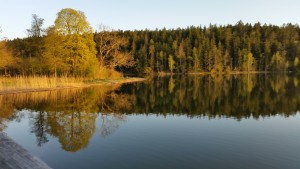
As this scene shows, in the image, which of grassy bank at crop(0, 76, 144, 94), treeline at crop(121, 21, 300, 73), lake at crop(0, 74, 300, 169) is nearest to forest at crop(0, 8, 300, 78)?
treeline at crop(121, 21, 300, 73)

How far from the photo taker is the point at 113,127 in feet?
63.3

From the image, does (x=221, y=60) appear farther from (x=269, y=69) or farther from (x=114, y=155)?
(x=114, y=155)

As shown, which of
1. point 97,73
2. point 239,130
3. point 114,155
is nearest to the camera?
point 114,155

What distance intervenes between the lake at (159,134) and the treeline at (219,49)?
92.0 metres

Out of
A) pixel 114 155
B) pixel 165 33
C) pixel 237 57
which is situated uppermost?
pixel 165 33

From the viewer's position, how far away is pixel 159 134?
17.4m

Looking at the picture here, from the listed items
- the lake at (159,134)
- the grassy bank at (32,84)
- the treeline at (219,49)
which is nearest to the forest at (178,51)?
the treeline at (219,49)

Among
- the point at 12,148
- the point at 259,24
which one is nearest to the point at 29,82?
Answer: the point at 12,148

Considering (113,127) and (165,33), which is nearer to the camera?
(113,127)

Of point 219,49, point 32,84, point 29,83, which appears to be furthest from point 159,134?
point 219,49

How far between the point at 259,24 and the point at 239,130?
160m

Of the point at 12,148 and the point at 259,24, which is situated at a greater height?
the point at 259,24

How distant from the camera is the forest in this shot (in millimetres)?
56750

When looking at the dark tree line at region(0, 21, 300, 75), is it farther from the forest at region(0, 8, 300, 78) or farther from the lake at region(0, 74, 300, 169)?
the lake at region(0, 74, 300, 169)
